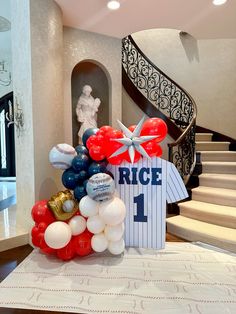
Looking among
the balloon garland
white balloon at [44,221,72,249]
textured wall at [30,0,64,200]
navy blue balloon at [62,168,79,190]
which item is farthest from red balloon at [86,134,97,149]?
white balloon at [44,221,72,249]

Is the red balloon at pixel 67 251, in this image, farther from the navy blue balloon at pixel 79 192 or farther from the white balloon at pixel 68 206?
the navy blue balloon at pixel 79 192

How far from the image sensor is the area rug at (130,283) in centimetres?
196

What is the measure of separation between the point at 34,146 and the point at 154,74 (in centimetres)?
400

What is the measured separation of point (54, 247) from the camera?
253 centimetres

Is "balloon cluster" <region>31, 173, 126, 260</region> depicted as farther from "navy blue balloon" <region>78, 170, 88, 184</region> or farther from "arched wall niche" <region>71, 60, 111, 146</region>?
"arched wall niche" <region>71, 60, 111, 146</region>

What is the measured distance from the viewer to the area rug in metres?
1.96

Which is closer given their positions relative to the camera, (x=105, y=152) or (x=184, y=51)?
(x=105, y=152)

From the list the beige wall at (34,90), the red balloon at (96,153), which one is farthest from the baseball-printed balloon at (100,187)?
the beige wall at (34,90)

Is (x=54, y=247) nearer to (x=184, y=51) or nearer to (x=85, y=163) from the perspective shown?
(x=85, y=163)

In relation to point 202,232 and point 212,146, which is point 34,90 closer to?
point 202,232

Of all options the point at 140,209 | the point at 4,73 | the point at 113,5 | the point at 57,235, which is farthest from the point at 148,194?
the point at 4,73

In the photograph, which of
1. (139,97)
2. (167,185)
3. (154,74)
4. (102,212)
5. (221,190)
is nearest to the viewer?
(102,212)

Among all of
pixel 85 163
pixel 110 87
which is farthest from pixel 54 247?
pixel 110 87

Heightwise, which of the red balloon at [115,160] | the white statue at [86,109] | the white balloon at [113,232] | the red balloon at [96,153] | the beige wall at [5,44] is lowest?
the white balloon at [113,232]
